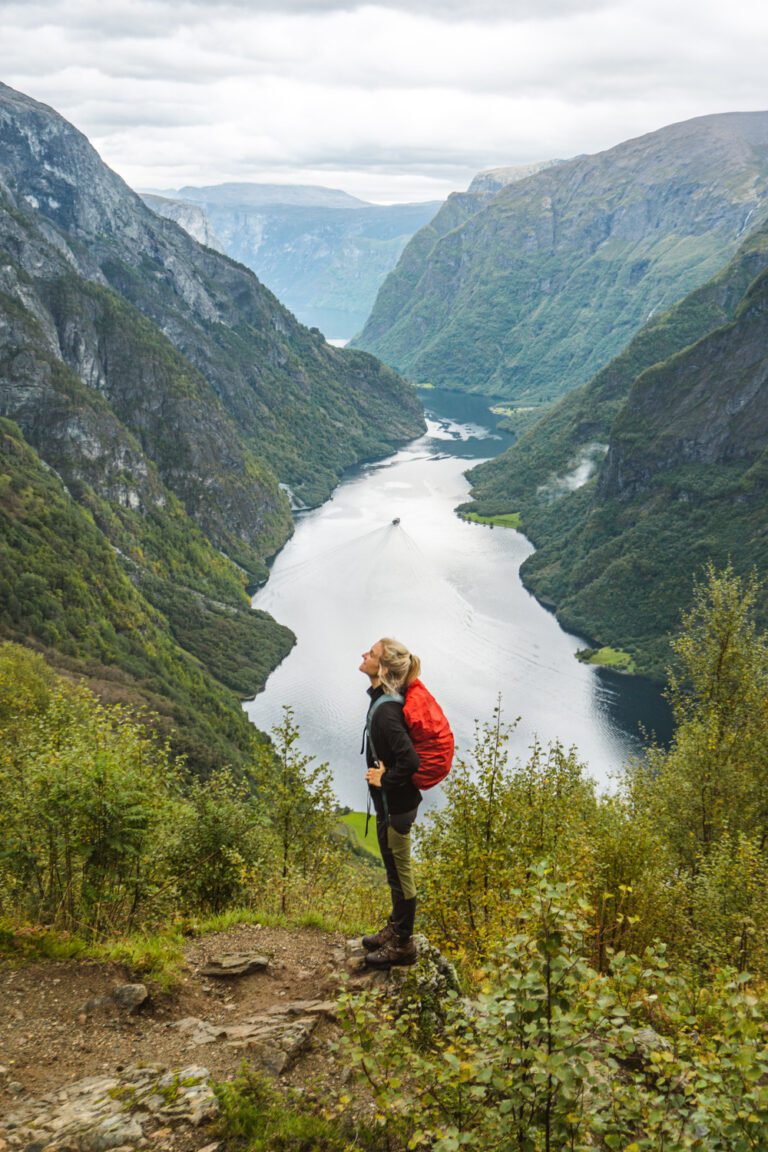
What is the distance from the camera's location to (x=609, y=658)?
458 ft

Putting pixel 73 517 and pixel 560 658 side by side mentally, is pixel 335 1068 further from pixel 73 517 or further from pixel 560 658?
pixel 73 517

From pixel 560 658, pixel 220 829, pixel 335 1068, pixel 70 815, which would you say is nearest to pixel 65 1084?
pixel 335 1068

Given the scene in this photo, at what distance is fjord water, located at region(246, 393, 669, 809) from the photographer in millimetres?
109188

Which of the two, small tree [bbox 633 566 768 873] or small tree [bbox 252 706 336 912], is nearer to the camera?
small tree [bbox 252 706 336 912]

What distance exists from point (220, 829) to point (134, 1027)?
937 cm

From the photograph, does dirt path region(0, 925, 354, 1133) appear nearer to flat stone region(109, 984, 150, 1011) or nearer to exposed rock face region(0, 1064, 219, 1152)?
flat stone region(109, 984, 150, 1011)

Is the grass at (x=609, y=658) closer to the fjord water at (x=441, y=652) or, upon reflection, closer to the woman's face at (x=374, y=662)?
the fjord water at (x=441, y=652)

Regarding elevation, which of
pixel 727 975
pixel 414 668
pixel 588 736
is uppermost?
pixel 588 736

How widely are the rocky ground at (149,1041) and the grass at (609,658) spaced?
128866 millimetres

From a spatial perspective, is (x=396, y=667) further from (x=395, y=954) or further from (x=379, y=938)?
(x=379, y=938)

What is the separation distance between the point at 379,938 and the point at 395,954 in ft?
1.67

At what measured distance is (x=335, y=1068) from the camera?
10.2m

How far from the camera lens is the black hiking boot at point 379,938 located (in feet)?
39.1

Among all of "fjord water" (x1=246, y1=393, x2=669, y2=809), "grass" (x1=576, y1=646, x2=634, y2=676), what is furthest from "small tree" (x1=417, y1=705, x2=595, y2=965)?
"grass" (x1=576, y1=646, x2=634, y2=676)
